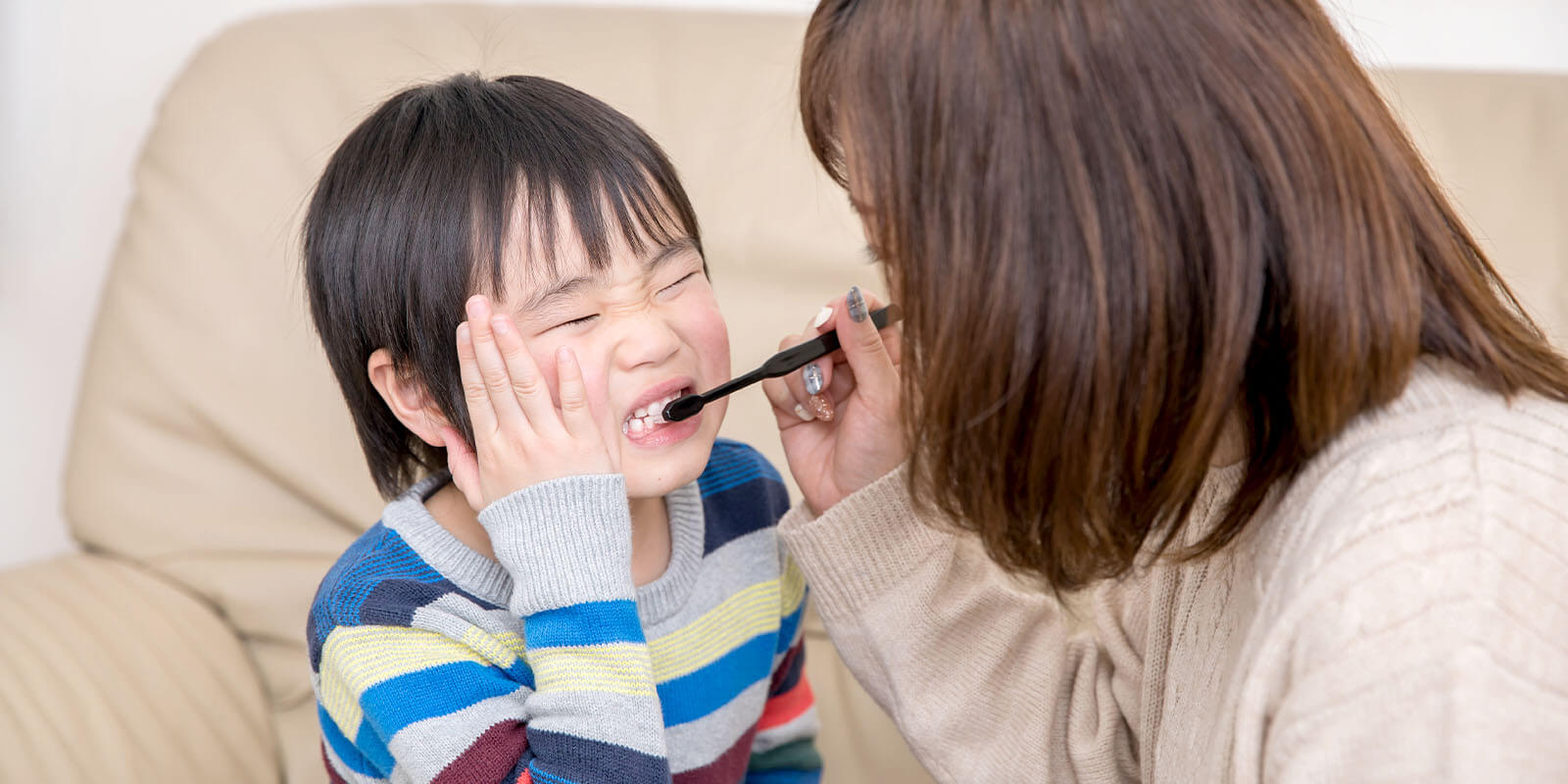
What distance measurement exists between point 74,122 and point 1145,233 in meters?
1.55

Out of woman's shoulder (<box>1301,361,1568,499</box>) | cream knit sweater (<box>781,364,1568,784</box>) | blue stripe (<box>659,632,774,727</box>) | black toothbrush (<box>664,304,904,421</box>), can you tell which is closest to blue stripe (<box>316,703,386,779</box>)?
blue stripe (<box>659,632,774,727</box>)

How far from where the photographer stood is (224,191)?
135 centimetres

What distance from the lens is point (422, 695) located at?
832 mm

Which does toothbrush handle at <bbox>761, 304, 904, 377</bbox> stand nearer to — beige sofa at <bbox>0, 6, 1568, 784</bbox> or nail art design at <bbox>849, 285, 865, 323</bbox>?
nail art design at <bbox>849, 285, 865, 323</bbox>

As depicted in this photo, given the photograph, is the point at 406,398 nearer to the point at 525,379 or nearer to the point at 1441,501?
the point at 525,379

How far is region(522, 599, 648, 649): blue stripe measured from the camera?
0.82 meters

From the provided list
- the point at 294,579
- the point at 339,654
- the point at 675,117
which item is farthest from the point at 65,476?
the point at 675,117

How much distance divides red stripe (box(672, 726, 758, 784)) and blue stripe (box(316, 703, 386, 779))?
0.83ft

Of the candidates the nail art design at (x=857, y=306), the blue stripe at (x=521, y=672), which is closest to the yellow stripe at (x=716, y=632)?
the blue stripe at (x=521, y=672)

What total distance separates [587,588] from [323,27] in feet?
3.18

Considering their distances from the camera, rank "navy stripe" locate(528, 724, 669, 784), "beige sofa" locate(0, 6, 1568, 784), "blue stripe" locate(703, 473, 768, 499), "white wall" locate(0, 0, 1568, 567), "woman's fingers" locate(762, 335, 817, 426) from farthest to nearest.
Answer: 1. "white wall" locate(0, 0, 1568, 567)
2. "beige sofa" locate(0, 6, 1568, 784)
3. "blue stripe" locate(703, 473, 768, 499)
4. "woman's fingers" locate(762, 335, 817, 426)
5. "navy stripe" locate(528, 724, 669, 784)

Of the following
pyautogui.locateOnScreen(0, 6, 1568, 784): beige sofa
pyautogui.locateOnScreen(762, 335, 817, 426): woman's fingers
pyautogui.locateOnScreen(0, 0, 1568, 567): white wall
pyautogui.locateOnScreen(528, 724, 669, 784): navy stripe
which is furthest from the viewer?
pyautogui.locateOnScreen(0, 0, 1568, 567): white wall

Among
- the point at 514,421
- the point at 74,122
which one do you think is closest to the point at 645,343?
the point at 514,421

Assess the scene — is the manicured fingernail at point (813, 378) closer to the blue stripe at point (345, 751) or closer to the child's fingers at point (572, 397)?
the child's fingers at point (572, 397)
